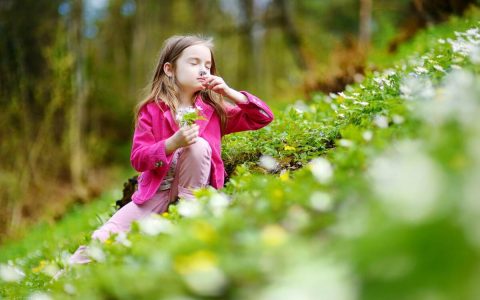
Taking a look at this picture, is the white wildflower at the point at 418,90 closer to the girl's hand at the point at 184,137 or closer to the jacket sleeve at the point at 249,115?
the jacket sleeve at the point at 249,115

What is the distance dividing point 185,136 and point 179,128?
39 cm

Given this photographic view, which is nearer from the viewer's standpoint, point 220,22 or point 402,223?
point 402,223

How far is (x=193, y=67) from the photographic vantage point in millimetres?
3258

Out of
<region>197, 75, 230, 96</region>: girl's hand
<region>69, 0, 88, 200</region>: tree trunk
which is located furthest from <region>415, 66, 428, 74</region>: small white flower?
<region>69, 0, 88, 200</region>: tree trunk

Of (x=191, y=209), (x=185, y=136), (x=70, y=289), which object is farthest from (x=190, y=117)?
(x=70, y=289)

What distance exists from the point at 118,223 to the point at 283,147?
48.1 inches

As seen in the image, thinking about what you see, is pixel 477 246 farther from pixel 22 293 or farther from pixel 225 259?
pixel 22 293

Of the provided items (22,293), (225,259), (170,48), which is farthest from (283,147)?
(225,259)

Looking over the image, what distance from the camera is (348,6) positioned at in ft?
58.3

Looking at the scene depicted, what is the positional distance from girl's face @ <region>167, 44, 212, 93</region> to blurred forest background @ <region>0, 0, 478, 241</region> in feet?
1.59

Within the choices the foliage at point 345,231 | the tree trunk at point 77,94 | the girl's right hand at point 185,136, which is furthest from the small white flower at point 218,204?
the tree trunk at point 77,94

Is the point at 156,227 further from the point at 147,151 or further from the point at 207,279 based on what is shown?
the point at 147,151

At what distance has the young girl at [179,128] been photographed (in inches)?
116

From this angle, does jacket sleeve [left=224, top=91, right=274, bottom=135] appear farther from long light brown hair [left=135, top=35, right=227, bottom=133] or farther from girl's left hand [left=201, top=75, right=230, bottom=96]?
girl's left hand [left=201, top=75, right=230, bottom=96]
